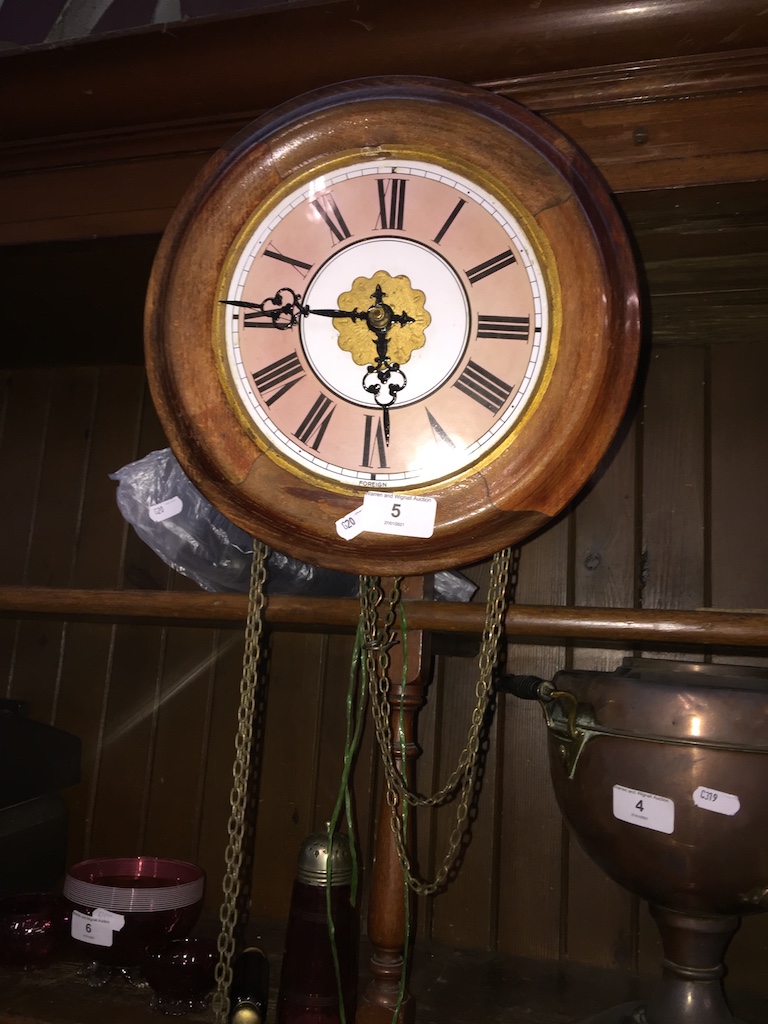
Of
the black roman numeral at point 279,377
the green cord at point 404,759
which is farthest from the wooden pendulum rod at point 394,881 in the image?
the black roman numeral at point 279,377

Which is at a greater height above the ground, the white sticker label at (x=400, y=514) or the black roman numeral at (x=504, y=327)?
the black roman numeral at (x=504, y=327)

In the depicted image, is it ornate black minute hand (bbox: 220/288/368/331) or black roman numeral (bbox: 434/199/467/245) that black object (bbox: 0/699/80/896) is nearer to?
ornate black minute hand (bbox: 220/288/368/331)

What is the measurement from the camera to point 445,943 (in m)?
1.13

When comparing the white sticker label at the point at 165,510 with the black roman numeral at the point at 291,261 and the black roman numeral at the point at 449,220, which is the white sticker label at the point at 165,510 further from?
the black roman numeral at the point at 449,220

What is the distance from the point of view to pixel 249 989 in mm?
854

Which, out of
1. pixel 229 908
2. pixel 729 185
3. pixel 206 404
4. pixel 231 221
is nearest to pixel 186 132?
pixel 231 221

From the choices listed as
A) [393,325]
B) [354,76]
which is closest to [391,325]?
[393,325]

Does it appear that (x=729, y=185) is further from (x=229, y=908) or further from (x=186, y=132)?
(x=229, y=908)

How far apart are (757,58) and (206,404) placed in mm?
652

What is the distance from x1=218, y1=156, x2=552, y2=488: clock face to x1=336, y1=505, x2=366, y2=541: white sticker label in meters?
0.04

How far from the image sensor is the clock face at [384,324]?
2.82ft

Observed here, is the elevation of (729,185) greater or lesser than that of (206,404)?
greater

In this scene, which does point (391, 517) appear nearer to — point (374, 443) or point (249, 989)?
point (374, 443)

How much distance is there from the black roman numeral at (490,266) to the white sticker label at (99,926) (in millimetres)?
780
